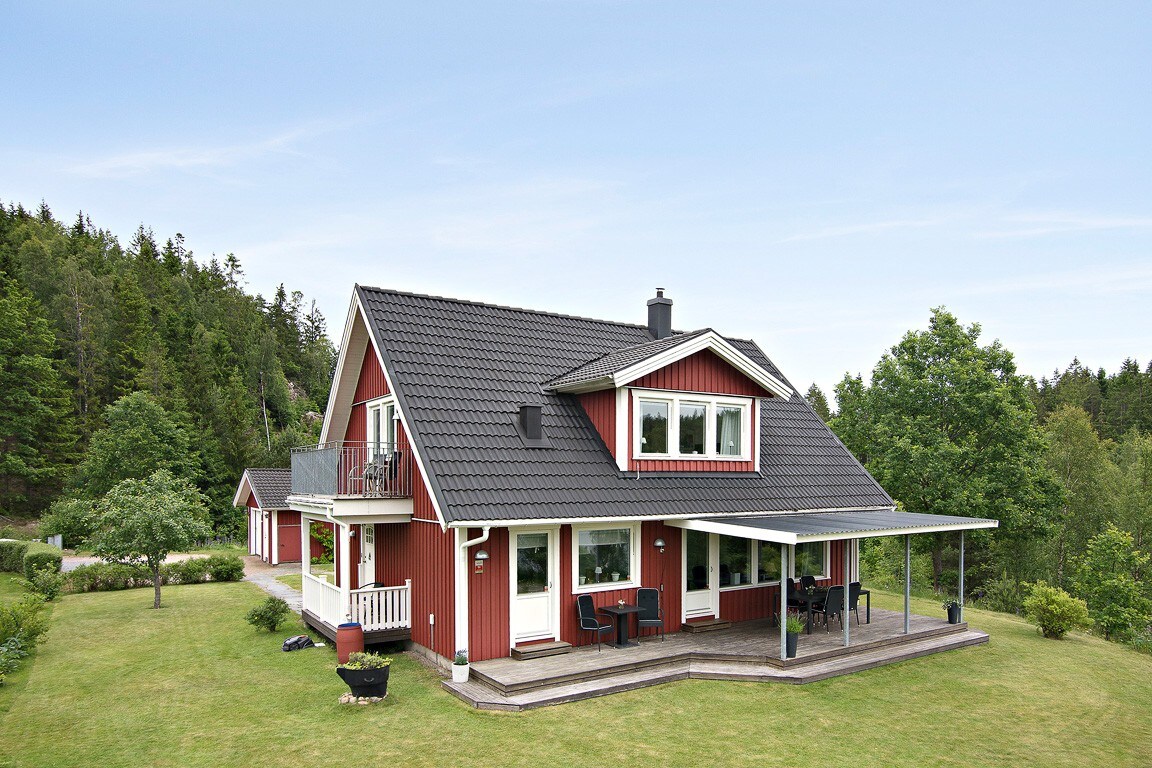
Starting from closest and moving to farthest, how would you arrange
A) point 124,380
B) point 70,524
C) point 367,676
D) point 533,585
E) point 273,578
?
point 367,676 → point 533,585 → point 273,578 → point 70,524 → point 124,380

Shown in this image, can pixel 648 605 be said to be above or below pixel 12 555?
above

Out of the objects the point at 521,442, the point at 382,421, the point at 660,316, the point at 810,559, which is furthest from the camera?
the point at 660,316

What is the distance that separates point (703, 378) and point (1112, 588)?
48.8ft

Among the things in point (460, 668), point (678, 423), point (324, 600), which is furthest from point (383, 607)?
point (678, 423)

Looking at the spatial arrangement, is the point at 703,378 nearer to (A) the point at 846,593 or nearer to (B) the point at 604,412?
(B) the point at 604,412

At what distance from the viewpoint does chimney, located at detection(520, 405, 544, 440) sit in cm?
1298

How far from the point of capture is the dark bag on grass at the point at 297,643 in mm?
13305

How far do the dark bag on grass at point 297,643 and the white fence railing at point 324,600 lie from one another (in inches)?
17.9

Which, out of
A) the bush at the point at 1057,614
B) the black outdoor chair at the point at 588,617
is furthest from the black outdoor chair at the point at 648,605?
the bush at the point at 1057,614

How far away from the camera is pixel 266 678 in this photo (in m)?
11.4

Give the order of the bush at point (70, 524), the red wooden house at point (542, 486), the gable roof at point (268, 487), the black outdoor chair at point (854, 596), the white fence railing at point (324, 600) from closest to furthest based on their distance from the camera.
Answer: the red wooden house at point (542, 486), the white fence railing at point (324, 600), the black outdoor chair at point (854, 596), the gable roof at point (268, 487), the bush at point (70, 524)

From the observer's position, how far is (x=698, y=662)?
38.5ft

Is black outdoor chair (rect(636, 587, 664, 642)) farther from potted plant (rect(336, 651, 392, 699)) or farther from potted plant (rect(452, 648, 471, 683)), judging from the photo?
potted plant (rect(336, 651, 392, 699))

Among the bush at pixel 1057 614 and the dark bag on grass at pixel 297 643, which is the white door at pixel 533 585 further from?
the bush at pixel 1057 614
